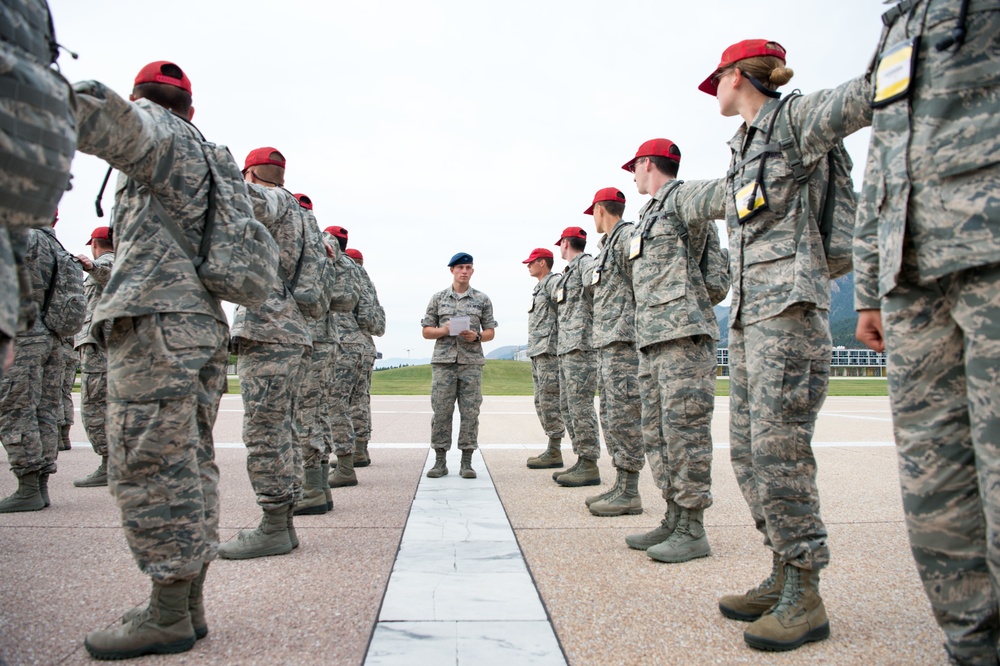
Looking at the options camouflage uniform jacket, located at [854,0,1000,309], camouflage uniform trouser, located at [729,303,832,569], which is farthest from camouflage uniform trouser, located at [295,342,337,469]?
camouflage uniform jacket, located at [854,0,1000,309]

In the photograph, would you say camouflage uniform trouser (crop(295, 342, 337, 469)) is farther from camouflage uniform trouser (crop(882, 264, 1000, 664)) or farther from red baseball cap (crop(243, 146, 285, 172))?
camouflage uniform trouser (crop(882, 264, 1000, 664))

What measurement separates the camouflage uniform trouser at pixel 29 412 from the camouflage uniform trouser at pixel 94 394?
0.62 metres

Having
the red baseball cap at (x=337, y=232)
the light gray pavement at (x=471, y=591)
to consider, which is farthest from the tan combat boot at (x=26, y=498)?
the red baseball cap at (x=337, y=232)

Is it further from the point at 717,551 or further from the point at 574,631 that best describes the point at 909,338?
the point at 717,551

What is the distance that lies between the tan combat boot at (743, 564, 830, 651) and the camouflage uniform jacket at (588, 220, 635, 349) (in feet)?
8.45

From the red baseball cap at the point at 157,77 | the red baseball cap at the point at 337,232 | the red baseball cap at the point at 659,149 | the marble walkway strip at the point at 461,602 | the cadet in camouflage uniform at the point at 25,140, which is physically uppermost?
the red baseball cap at the point at 337,232

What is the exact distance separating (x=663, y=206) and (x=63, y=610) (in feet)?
11.6

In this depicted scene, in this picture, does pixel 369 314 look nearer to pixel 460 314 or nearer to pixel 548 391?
pixel 460 314

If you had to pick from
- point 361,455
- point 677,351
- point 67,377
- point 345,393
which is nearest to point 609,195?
point 677,351

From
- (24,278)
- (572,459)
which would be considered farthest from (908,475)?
(572,459)

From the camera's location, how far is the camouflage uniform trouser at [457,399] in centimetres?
646

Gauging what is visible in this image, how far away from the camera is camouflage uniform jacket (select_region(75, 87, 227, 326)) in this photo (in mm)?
2256

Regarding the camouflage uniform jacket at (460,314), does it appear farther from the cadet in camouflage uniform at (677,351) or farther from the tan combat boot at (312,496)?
the cadet in camouflage uniform at (677,351)

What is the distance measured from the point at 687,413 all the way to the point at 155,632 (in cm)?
263
